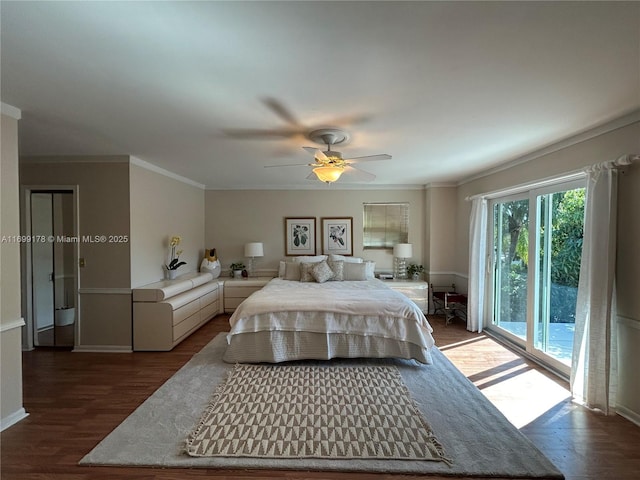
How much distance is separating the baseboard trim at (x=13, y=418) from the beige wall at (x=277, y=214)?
3.76 metres

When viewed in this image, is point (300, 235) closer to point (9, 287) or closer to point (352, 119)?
point (352, 119)

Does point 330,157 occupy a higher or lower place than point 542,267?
higher

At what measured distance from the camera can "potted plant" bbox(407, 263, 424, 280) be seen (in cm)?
564

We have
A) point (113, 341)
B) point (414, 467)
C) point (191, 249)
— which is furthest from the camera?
point (191, 249)

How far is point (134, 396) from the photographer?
8.70ft

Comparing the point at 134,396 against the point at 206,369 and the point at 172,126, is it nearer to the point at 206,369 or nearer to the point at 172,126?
the point at 206,369

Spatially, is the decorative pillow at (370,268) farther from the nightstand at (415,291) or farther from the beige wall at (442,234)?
the beige wall at (442,234)

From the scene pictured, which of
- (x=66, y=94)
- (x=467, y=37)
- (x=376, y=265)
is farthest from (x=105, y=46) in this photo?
(x=376, y=265)

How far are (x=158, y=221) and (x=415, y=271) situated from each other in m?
4.45

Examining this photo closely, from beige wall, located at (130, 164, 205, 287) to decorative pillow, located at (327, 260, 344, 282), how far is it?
253 cm

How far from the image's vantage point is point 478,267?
4461mm

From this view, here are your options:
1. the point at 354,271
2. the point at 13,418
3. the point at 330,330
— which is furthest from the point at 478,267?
the point at 13,418

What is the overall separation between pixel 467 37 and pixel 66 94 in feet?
8.22

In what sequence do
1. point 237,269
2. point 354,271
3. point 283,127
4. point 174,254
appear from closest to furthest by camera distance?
point 283,127
point 174,254
point 354,271
point 237,269
